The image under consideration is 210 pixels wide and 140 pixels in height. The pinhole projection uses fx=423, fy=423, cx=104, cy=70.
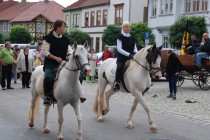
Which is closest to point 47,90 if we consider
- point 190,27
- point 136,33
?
point 190,27

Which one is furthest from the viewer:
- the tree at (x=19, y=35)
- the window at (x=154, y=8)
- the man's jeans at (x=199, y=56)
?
the tree at (x=19, y=35)

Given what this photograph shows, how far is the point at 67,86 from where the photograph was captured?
Result: 8.18 metres

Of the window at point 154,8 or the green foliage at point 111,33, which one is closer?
the green foliage at point 111,33

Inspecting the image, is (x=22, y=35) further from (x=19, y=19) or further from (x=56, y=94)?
(x=56, y=94)

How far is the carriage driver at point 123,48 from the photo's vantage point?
10.2 metres

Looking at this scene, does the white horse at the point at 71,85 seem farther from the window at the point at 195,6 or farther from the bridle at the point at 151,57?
the window at the point at 195,6

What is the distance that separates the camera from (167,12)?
153 feet

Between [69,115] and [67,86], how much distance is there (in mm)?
3445

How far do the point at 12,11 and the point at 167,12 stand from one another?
62.5 meters

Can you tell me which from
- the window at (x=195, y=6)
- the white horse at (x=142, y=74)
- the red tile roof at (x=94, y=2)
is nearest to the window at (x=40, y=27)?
the red tile roof at (x=94, y=2)

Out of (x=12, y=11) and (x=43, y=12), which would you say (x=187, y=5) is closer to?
(x=43, y=12)

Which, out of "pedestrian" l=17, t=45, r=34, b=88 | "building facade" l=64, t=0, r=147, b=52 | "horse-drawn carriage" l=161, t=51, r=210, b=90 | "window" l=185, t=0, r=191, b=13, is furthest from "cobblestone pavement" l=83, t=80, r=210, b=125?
"building facade" l=64, t=0, r=147, b=52

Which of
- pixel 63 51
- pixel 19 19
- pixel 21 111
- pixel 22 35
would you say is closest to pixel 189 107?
pixel 21 111

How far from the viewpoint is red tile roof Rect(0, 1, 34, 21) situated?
98500 millimetres
